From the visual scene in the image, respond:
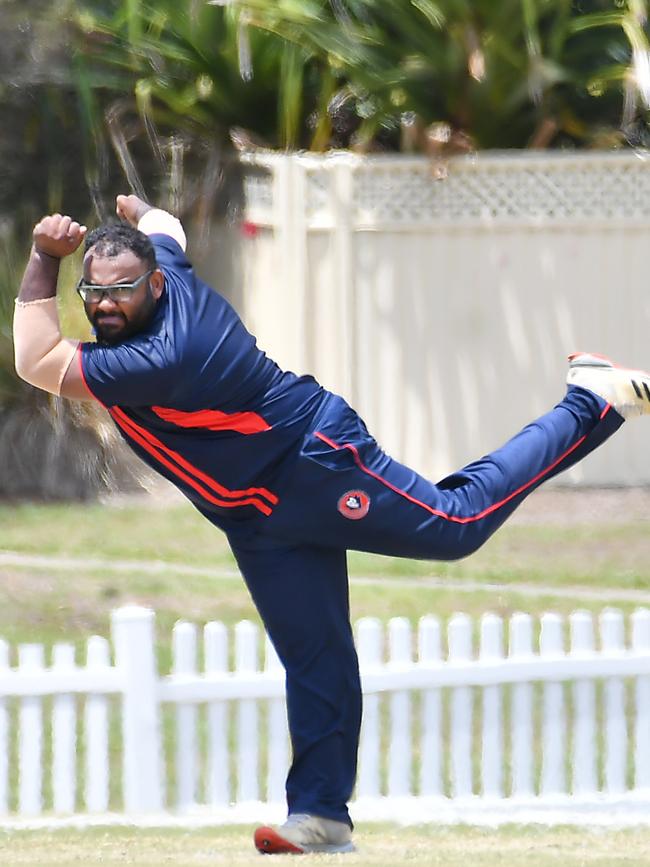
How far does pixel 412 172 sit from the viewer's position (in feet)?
35.2

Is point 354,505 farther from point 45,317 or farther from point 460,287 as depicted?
point 460,287

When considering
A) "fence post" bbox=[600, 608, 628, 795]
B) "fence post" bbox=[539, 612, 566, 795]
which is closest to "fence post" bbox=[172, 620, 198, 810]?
"fence post" bbox=[539, 612, 566, 795]

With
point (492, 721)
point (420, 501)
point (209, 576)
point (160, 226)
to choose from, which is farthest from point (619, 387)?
point (209, 576)

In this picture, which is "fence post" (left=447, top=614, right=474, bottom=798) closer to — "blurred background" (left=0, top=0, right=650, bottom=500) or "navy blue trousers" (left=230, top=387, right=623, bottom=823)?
"navy blue trousers" (left=230, top=387, right=623, bottom=823)

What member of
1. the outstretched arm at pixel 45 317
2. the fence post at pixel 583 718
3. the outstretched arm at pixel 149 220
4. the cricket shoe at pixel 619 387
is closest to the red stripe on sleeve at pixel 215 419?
the outstretched arm at pixel 45 317

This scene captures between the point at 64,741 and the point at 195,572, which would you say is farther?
the point at 195,572

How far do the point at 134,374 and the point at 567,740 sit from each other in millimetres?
3204

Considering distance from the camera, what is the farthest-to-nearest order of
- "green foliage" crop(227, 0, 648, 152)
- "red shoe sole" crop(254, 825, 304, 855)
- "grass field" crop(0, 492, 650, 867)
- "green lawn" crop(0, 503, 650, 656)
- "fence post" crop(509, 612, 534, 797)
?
1. "green foliage" crop(227, 0, 648, 152)
2. "green lawn" crop(0, 503, 650, 656)
3. "grass field" crop(0, 492, 650, 867)
4. "fence post" crop(509, 612, 534, 797)
5. "red shoe sole" crop(254, 825, 304, 855)

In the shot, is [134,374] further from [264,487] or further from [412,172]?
[412,172]

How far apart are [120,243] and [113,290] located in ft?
0.51

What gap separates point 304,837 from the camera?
5.20 metres

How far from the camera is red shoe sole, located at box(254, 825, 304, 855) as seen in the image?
16.8 ft

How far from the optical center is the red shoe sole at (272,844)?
5.11 metres

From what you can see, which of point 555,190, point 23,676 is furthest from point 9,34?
point 23,676
